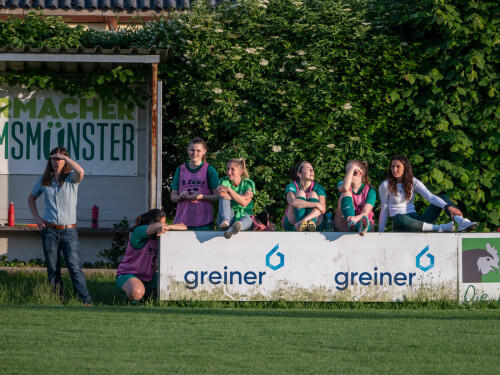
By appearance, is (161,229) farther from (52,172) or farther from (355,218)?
(355,218)

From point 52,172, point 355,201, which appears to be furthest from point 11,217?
point 355,201

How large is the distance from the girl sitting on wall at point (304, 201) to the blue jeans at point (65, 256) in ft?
8.25

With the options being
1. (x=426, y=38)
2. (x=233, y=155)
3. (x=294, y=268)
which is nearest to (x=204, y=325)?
(x=294, y=268)

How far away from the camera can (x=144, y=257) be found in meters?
10.1

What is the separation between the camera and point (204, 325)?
8.02m

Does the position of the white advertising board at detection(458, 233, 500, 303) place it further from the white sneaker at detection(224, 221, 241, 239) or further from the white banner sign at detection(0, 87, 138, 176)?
the white banner sign at detection(0, 87, 138, 176)

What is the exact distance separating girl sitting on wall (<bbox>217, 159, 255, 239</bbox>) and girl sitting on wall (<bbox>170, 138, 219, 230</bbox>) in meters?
0.29

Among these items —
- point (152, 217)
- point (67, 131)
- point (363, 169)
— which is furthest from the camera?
point (67, 131)

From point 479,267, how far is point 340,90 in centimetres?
395

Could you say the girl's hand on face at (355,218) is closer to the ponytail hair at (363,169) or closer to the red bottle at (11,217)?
the ponytail hair at (363,169)

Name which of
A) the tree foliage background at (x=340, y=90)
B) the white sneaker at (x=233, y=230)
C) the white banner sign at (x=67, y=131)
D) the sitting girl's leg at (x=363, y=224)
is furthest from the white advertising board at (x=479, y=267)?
the white banner sign at (x=67, y=131)

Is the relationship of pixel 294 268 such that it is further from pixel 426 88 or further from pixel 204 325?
pixel 426 88

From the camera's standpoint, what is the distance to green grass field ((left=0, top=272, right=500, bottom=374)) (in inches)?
240

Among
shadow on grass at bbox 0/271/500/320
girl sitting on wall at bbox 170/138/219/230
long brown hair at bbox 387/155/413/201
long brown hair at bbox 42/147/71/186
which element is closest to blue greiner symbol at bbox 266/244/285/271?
shadow on grass at bbox 0/271/500/320
